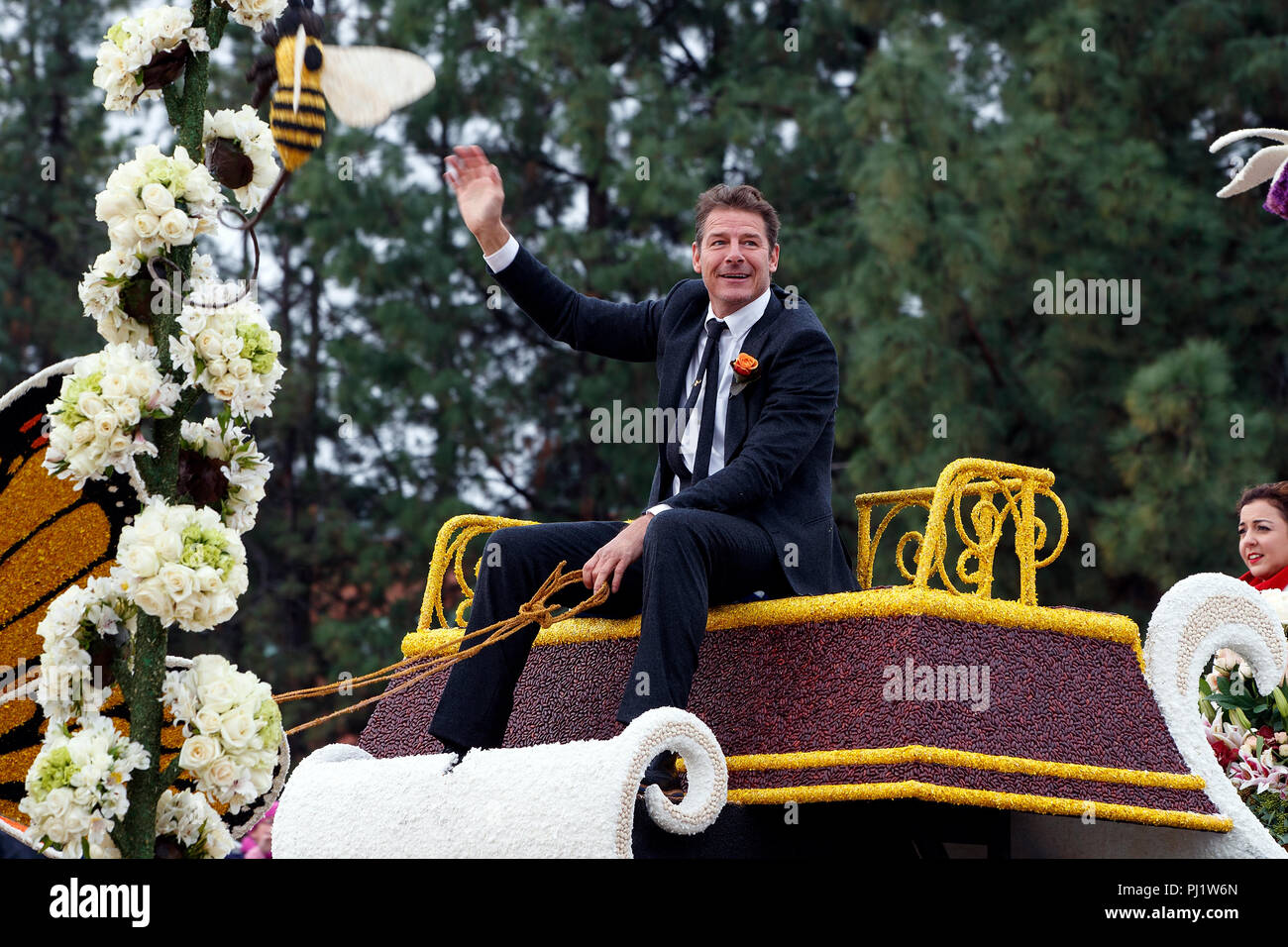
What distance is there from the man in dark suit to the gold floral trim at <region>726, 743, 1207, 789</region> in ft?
0.89

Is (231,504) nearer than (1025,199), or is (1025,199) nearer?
(231,504)

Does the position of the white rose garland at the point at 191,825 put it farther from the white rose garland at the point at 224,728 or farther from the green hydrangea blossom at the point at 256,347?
the green hydrangea blossom at the point at 256,347

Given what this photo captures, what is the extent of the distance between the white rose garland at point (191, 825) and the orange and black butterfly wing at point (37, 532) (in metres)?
0.95

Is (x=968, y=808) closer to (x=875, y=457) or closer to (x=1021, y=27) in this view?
(x=875, y=457)

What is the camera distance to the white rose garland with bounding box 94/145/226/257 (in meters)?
2.61

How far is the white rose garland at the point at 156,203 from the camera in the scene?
2609 millimetres

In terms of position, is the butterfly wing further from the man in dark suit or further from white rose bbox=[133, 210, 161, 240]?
white rose bbox=[133, 210, 161, 240]

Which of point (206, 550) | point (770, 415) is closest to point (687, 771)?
point (770, 415)

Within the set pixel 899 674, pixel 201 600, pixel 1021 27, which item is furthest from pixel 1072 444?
pixel 201 600

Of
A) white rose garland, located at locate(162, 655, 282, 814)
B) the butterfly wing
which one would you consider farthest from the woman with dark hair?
white rose garland, located at locate(162, 655, 282, 814)

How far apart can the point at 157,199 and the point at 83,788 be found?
889mm

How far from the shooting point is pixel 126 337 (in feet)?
8.92
